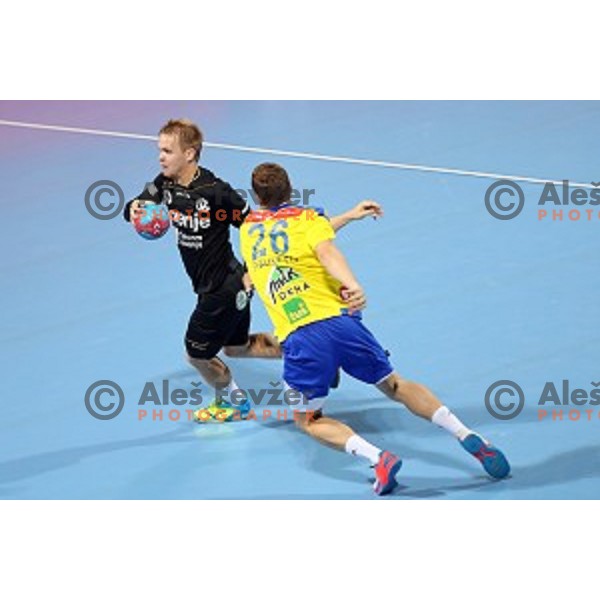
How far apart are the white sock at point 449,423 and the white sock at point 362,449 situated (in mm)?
368

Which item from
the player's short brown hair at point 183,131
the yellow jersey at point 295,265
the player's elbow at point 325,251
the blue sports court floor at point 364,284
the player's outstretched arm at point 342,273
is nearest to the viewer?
the player's outstretched arm at point 342,273

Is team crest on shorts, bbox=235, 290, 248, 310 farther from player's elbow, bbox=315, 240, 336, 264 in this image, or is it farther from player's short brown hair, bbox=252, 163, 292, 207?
player's elbow, bbox=315, 240, 336, 264

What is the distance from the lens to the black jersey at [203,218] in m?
8.82

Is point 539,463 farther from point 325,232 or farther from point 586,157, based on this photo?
point 586,157

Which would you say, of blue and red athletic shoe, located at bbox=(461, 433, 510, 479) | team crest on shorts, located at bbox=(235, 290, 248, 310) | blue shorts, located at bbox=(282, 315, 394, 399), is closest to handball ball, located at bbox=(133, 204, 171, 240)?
team crest on shorts, located at bbox=(235, 290, 248, 310)

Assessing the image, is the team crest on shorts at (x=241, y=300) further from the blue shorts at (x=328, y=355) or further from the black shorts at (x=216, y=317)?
the blue shorts at (x=328, y=355)

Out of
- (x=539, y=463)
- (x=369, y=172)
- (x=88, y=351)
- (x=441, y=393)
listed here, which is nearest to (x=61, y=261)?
(x=88, y=351)

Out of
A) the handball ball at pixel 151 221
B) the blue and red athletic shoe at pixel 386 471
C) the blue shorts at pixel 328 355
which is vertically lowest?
the blue and red athletic shoe at pixel 386 471

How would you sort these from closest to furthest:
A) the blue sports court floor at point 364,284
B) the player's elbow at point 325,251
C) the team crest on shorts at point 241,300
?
the player's elbow at point 325,251
the blue sports court floor at point 364,284
the team crest on shorts at point 241,300

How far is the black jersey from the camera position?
8.82 m

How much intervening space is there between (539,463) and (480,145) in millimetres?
5736

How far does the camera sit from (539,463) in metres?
8.42

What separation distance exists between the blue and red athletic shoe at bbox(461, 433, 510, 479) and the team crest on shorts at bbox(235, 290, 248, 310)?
164 centimetres

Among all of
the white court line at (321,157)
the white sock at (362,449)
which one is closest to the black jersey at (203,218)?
the white sock at (362,449)
